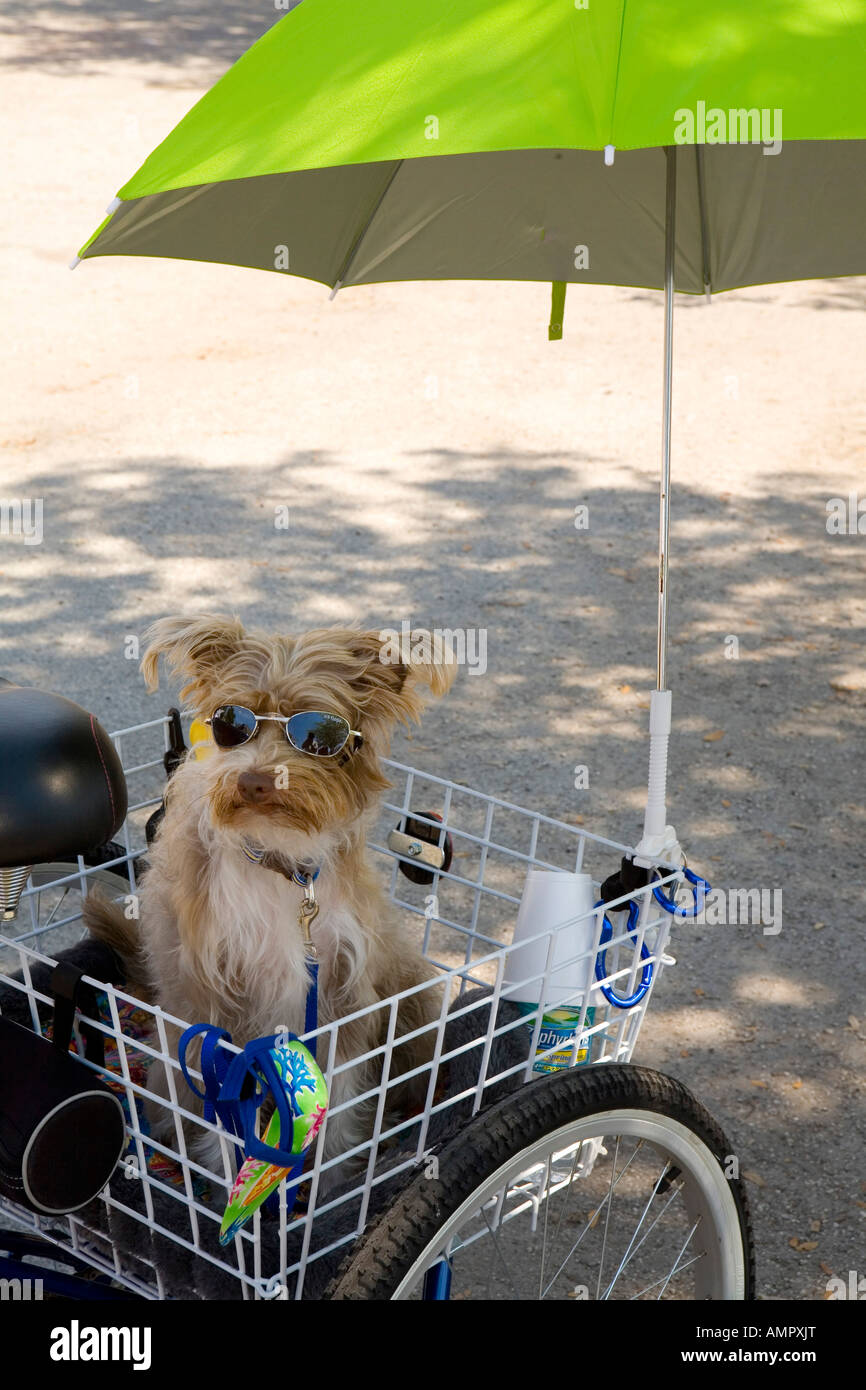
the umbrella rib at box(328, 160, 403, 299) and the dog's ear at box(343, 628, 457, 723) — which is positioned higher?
the umbrella rib at box(328, 160, 403, 299)

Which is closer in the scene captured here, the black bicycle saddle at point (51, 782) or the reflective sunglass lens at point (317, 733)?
the black bicycle saddle at point (51, 782)

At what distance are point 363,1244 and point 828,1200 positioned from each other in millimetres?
1776

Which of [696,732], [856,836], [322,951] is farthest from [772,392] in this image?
[322,951]

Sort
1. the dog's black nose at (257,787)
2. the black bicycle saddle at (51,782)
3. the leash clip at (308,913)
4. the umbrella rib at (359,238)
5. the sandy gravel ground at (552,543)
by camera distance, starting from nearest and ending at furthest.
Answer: the black bicycle saddle at (51,782), the dog's black nose at (257,787), the leash clip at (308,913), the umbrella rib at (359,238), the sandy gravel ground at (552,543)

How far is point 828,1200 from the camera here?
3.33 metres

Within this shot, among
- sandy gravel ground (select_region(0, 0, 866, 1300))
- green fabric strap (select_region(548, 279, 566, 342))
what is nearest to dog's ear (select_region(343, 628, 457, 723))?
green fabric strap (select_region(548, 279, 566, 342))

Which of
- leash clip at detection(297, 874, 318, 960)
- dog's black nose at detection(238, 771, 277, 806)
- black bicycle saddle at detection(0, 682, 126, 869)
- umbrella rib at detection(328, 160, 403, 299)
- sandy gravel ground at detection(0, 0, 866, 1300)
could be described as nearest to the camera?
black bicycle saddle at detection(0, 682, 126, 869)

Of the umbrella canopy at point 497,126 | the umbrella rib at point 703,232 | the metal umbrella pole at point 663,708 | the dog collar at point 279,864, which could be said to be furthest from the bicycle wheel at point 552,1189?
the umbrella rib at point 703,232

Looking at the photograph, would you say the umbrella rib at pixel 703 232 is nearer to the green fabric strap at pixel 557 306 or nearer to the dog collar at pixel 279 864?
the green fabric strap at pixel 557 306

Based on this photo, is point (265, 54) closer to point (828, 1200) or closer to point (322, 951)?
point (322, 951)

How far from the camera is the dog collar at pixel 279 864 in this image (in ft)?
7.95

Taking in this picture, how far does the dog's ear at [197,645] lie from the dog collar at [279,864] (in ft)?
1.02

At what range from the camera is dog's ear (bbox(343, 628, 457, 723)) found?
242 centimetres

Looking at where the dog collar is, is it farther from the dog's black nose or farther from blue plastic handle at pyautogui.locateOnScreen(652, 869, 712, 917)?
blue plastic handle at pyautogui.locateOnScreen(652, 869, 712, 917)
